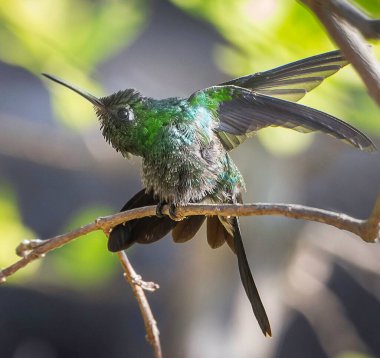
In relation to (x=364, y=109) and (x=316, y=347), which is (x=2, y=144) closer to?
(x=364, y=109)

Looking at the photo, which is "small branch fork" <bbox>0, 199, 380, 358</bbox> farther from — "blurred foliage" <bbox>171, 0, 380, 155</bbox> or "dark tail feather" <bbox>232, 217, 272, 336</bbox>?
"blurred foliage" <bbox>171, 0, 380, 155</bbox>

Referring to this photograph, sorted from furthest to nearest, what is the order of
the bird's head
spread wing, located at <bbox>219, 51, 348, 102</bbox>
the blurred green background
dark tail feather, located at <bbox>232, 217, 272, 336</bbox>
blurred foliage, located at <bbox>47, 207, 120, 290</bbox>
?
blurred foliage, located at <bbox>47, 207, 120, 290</bbox> → the blurred green background → the bird's head → dark tail feather, located at <bbox>232, 217, 272, 336</bbox> → spread wing, located at <bbox>219, 51, 348, 102</bbox>

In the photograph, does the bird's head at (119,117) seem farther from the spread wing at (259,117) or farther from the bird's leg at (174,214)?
the bird's leg at (174,214)

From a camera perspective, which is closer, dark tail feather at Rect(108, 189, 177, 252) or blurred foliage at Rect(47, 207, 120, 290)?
dark tail feather at Rect(108, 189, 177, 252)

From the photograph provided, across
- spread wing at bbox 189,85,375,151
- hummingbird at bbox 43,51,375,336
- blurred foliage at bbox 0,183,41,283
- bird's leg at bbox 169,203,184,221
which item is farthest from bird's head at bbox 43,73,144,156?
blurred foliage at bbox 0,183,41,283

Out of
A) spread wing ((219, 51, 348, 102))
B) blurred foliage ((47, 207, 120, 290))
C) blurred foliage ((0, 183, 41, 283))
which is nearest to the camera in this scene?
spread wing ((219, 51, 348, 102))

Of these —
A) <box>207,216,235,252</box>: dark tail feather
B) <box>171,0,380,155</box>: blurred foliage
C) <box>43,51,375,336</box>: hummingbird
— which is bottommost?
<box>207,216,235,252</box>: dark tail feather

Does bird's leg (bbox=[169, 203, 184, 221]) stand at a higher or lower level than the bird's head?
lower

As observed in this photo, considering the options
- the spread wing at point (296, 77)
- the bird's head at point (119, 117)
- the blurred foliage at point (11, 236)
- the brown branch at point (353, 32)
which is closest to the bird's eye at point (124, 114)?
the bird's head at point (119, 117)
